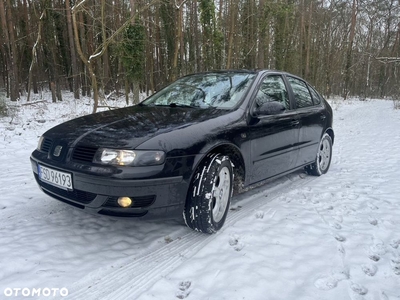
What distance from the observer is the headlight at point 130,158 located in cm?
228

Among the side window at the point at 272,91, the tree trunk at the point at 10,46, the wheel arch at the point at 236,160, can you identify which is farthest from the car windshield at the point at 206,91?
the tree trunk at the point at 10,46

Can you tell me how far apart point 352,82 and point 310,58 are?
14514 millimetres

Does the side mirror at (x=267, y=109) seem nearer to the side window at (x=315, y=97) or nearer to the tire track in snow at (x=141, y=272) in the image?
the tire track in snow at (x=141, y=272)

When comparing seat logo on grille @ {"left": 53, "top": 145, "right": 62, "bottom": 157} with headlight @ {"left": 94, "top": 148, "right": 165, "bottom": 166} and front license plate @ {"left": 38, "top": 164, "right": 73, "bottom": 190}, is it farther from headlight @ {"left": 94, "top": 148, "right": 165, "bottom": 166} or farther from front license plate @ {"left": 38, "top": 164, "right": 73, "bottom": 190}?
headlight @ {"left": 94, "top": 148, "right": 165, "bottom": 166}

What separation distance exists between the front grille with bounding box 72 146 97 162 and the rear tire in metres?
3.51

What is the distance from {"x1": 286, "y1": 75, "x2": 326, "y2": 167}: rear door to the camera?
4.09m

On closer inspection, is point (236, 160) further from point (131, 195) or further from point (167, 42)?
point (167, 42)

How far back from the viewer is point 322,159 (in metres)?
4.91

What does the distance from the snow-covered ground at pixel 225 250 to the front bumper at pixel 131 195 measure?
0.17m

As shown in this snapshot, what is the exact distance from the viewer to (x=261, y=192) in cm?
396

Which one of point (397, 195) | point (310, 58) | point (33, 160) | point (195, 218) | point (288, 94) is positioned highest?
point (310, 58)

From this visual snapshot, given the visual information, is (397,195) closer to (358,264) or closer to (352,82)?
(358,264)

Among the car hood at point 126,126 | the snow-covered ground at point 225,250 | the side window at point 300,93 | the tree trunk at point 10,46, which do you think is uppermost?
the tree trunk at point 10,46

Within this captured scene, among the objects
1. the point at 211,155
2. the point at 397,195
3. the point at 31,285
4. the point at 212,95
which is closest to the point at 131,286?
the point at 31,285
